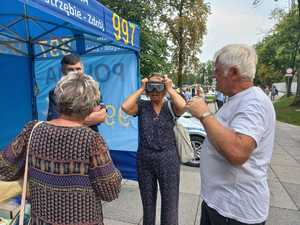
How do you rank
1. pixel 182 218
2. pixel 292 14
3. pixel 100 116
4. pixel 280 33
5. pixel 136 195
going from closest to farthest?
pixel 100 116
pixel 182 218
pixel 136 195
pixel 292 14
pixel 280 33

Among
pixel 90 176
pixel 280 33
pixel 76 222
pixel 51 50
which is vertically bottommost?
pixel 76 222

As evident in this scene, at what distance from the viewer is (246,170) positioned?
1.62m

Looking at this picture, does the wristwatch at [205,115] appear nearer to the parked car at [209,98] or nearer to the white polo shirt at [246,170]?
the white polo shirt at [246,170]

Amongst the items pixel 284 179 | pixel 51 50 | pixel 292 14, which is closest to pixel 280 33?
pixel 292 14

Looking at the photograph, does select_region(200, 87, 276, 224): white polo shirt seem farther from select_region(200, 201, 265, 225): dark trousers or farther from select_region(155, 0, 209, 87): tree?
select_region(155, 0, 209, 87): tree

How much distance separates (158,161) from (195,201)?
203cm

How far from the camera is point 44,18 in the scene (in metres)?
4.56

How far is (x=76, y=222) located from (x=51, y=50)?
4.34 m

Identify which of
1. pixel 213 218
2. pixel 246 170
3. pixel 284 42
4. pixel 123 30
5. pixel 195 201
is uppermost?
pixel 284 42

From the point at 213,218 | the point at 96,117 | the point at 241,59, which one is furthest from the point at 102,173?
the point at 96,117

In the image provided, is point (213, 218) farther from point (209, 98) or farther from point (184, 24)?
A: point (184, 24)

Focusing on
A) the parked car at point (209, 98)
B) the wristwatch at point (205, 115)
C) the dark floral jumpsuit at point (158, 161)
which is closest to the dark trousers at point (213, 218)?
the wristwatch at point (205, 115)

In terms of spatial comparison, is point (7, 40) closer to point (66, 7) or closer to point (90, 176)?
point (66, 7)

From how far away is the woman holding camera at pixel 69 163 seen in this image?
1470mm
